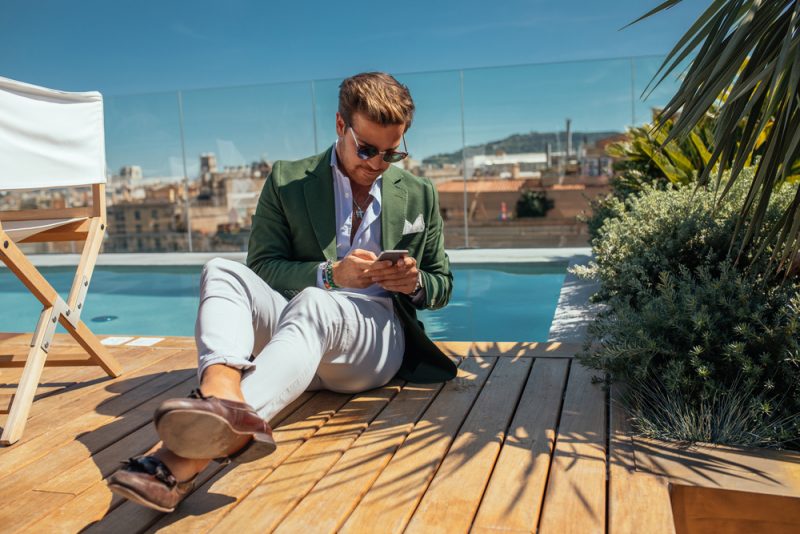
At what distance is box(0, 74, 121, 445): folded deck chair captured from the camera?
217 centimetres

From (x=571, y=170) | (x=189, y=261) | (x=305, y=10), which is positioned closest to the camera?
(x=571, y=170)

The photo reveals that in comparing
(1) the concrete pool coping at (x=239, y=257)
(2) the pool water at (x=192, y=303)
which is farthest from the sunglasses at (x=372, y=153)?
(1) the concrete pool coping at (x=239, y=257)

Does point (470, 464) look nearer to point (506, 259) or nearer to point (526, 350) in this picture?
point (526, 350)

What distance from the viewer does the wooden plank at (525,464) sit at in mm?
1388

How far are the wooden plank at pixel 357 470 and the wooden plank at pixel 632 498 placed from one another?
532 mm

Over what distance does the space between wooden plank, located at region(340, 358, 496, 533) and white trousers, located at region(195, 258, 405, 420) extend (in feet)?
0.75

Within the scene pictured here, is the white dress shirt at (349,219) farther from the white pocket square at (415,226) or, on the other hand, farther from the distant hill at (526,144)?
the distant hill at (526,144)

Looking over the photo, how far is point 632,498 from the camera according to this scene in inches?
57.1

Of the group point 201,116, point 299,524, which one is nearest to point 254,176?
point 201,116

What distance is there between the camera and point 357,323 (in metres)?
1.94

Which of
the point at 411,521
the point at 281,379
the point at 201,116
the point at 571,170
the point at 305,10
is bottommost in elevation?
the point at 411,521

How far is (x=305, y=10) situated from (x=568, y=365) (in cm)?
3423

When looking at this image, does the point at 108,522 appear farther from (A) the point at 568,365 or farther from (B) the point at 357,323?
(A) the point at 568,365

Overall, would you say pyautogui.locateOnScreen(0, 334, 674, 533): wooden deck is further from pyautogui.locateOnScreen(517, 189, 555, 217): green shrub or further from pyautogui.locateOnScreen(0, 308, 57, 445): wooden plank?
pyautogui.locateOnScreen(517, 189, 555, 217): green shrub
